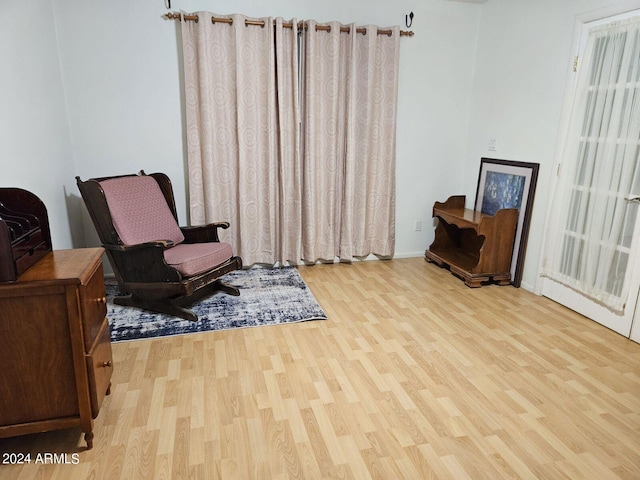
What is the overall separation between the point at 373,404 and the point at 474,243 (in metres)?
2.56

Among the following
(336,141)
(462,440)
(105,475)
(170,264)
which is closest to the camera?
(105,475)

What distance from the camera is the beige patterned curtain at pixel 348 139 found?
372cm

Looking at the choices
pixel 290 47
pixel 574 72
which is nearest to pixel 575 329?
pixel 574 72

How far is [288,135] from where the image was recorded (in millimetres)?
3768

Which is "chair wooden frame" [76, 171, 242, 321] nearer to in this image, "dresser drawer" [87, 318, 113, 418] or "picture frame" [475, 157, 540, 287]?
"dresser drawer" [87, 318, 113, 418]

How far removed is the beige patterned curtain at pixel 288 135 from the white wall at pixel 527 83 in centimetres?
92

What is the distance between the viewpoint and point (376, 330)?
2.84 metres

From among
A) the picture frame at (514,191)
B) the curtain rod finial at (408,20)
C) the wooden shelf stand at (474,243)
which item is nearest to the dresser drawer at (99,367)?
the wooden shelf stand at (474,243)

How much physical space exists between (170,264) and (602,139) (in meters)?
3.11

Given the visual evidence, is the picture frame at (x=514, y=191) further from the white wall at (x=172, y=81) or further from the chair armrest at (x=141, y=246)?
the chair armrest at (x=141, y=246)

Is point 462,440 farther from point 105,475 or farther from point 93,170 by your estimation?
point 93,170

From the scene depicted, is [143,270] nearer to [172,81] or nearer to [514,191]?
[172,81]

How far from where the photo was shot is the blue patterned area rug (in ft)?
9.23

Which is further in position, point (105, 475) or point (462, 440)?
point (462, 440)
